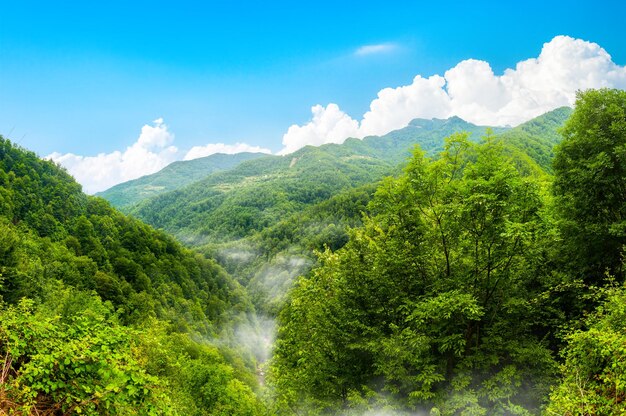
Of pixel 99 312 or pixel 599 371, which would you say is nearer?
pixel 599 371

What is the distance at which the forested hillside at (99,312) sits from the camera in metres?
7.64

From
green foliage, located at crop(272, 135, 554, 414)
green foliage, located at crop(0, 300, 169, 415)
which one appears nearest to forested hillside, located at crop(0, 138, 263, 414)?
green foliage, located at crop(0, 300, 169, 415)

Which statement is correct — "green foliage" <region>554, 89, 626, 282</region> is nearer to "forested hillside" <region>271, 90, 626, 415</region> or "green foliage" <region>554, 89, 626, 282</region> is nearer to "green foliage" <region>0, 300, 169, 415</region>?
"forested hillside" <region>271, 90, 626, 415</region>

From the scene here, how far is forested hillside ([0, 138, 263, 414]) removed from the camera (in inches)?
301

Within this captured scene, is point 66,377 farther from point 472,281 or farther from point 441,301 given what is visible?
point 472,281

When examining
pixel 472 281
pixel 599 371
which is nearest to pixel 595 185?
pixel 472 281

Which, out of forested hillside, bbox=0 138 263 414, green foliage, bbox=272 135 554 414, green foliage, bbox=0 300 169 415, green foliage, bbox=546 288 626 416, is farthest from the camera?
green foliage, bbox=272 135 554 414

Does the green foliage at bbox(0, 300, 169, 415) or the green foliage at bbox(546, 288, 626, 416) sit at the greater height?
the green foliage at bbox(0, 300, 169, 415)

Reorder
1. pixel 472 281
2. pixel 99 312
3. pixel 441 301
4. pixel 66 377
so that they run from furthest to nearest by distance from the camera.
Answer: pixel 99 312
pixel 472 281
pixel 441 301
pixel 66 377

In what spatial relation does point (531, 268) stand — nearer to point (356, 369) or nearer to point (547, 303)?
point (547, 303)

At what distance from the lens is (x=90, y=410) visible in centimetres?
736

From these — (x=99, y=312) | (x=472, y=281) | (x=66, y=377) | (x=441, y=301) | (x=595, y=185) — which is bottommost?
(x=99, y=312)

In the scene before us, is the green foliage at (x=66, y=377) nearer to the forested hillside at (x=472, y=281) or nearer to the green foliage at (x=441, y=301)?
the forested hillside at (x=472, y=281)

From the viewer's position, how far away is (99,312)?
42.8m
